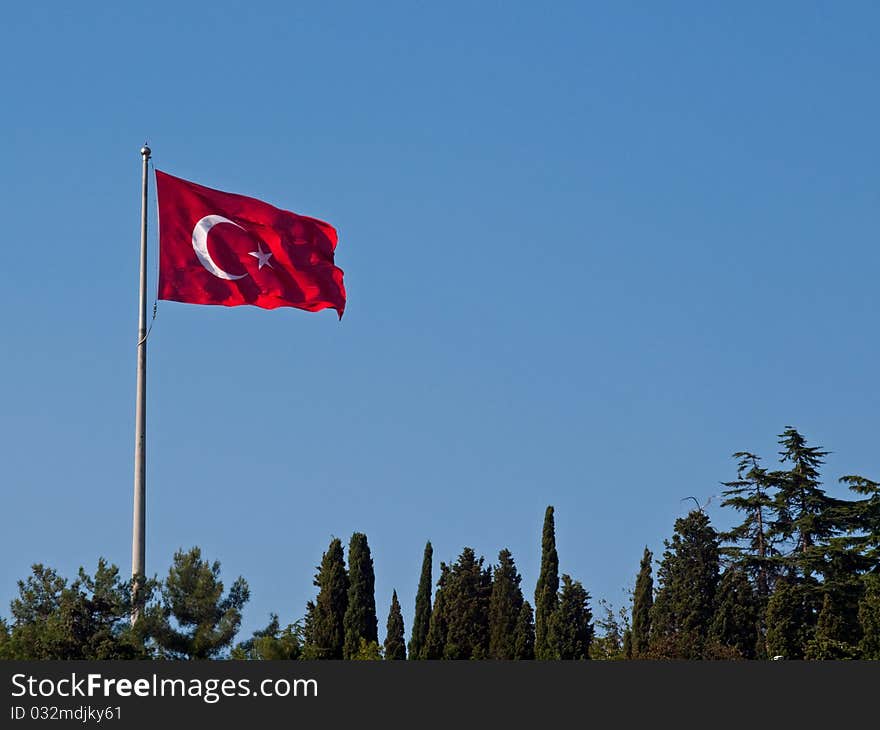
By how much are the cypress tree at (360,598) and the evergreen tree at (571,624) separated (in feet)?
20.9

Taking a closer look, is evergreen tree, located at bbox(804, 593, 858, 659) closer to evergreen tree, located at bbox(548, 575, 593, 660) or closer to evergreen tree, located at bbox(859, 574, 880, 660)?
evergreen tree, located at bbox(859, 574, 880, 660)

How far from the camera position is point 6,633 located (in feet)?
93.0

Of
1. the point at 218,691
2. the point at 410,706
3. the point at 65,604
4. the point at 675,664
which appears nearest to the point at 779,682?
the point at 675,664

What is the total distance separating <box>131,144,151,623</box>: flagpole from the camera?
26734mm

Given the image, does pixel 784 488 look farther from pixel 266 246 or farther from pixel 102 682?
pixel 102 682

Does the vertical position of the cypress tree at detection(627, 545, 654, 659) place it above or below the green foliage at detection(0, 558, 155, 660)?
above

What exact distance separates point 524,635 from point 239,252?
105ft

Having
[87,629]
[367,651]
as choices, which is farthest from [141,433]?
[367,651]

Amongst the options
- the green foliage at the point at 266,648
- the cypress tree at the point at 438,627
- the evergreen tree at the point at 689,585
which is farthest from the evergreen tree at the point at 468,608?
the green foliage at the point at 266,648

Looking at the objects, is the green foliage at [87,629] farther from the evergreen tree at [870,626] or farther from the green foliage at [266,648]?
the evergreen tree at [870,626]

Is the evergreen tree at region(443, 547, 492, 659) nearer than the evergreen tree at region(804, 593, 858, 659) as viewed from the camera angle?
No

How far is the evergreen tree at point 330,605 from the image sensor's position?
55.4m

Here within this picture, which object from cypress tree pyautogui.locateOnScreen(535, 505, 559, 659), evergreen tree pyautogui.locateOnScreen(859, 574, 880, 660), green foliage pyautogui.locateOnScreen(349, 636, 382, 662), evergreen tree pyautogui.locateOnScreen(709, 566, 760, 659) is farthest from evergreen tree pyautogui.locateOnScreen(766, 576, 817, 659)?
green foliage pyautogui.locateOnScreen(349, 636, 382, 662)

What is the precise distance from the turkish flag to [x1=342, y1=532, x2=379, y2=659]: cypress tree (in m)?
26.5
